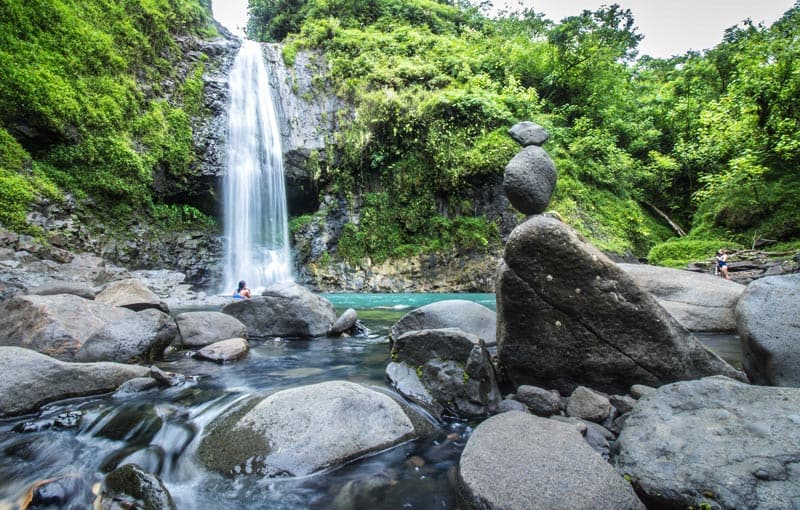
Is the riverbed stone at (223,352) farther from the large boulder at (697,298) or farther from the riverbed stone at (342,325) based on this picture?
the large boulder at (697,298)

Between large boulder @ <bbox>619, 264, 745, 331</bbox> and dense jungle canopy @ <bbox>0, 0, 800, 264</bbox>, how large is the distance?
436 inches

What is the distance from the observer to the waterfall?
21156 millimetres

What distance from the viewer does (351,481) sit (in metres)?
2.63

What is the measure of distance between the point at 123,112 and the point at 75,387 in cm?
1808

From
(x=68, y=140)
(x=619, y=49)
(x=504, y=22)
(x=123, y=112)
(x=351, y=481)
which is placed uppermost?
(x=504, y=22)

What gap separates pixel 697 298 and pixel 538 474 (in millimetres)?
7166

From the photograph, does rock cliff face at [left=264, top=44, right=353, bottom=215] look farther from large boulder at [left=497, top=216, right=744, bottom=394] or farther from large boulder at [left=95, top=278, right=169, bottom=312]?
large boulder at [left=497, top=216, right=744, bottom=394]

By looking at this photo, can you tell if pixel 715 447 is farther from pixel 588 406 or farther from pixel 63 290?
pixel 63 290

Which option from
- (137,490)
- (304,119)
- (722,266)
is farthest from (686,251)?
(304,119)

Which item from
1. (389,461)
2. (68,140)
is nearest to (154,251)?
(68,140)

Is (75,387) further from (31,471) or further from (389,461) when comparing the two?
(389,461)

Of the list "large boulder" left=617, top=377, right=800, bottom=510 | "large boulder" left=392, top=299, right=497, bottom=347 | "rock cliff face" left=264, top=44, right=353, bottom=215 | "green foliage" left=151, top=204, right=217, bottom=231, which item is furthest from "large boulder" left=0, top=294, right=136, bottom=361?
"rock cliff face" left=264, top=44, right=353, bottom=215

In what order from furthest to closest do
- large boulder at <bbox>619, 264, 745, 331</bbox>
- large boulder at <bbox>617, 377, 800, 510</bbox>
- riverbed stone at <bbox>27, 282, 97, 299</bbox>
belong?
riverbed stone at <bbox>27, 282, 97, 299</bbox> < large boulder at <bbox>619, 264, 745, 331</bbox> < large boulder at <bbox>617, 377, 800, 510</bbox>

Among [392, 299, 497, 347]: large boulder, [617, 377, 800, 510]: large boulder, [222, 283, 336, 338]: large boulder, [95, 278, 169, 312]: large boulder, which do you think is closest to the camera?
[617, 377, 800, 510]: large boulder
